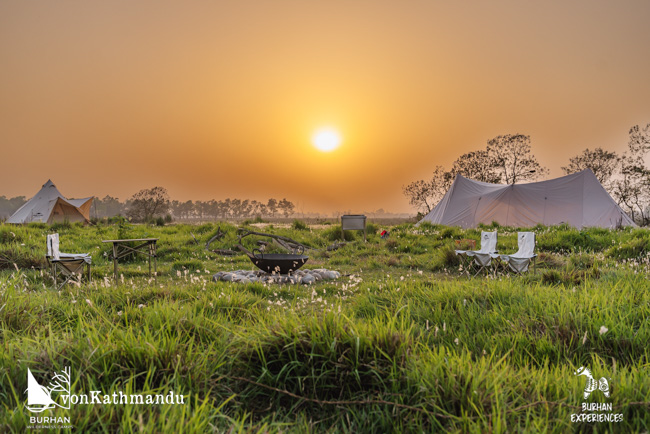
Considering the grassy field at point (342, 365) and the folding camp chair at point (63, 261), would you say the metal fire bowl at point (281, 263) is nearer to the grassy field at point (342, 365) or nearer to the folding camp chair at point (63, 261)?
the folding camp chair at point (63, 261)

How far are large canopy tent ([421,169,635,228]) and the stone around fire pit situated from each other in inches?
774

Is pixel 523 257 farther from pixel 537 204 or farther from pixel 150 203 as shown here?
pixel 150 203

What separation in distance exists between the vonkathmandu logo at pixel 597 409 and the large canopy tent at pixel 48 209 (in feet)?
139

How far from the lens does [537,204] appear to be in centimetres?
2472

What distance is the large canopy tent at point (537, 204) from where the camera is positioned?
2305 cm

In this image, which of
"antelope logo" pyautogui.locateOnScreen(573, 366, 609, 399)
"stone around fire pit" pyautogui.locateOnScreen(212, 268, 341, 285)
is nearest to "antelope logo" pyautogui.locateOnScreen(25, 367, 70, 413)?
"antelope logo" pyautogui.locateOnScreen(573, 366, 609, 399)

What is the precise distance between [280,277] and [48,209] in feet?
127

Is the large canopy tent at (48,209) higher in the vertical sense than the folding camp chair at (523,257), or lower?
higher

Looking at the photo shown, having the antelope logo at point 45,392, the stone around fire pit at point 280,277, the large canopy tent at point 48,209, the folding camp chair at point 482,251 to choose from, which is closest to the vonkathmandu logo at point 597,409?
the antelope logo at point 45,392

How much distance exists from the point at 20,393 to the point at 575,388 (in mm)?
3764

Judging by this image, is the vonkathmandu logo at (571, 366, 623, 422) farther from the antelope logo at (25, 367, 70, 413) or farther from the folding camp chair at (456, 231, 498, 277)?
the folding camp chair at (456, 231, 498, 277)

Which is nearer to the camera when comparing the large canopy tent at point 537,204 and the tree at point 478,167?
the large canopy tent at point 537,204

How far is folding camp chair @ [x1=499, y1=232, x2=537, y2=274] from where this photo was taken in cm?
850

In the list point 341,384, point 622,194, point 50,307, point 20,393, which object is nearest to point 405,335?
point 341,384
